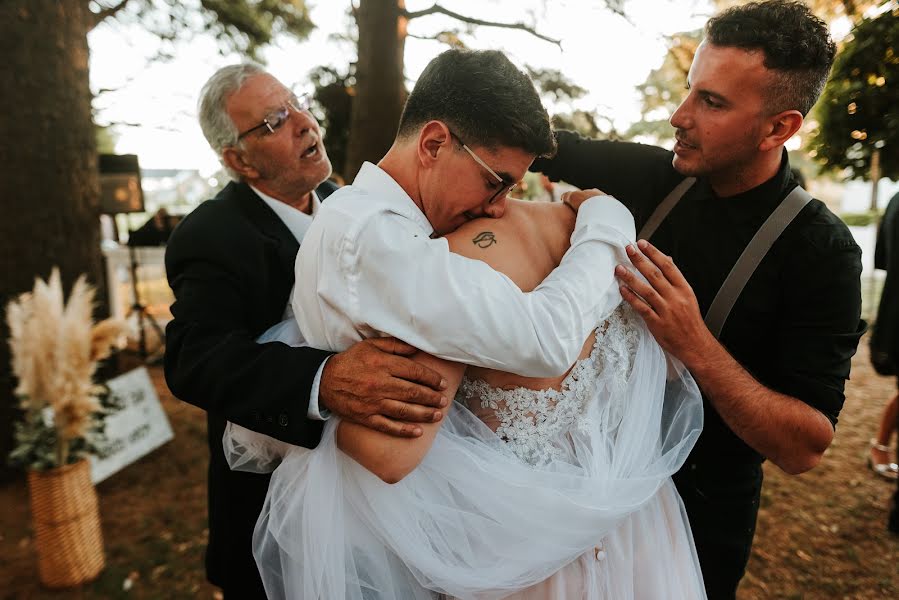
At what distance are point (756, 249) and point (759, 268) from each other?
6 centimetres

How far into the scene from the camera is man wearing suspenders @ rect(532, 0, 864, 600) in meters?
1.63

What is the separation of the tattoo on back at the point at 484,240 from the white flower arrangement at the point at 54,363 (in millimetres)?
2580

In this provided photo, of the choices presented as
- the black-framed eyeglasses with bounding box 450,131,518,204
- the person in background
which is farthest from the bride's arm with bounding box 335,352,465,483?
the person in background

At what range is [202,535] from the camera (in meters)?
3.98

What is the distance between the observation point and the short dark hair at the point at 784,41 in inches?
66.3

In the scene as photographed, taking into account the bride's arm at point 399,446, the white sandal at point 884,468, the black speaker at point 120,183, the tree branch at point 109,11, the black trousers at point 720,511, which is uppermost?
the tree branch at point 109,11

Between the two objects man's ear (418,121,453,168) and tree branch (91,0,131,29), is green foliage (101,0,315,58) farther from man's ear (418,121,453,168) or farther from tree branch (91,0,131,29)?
man's ear (418,121,453,168)

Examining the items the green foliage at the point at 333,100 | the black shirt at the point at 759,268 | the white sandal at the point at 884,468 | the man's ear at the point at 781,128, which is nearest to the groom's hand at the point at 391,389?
the black shirt at the point at 759,268

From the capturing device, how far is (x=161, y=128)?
727 cm

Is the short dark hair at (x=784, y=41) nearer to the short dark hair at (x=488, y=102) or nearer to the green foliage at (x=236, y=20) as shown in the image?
the short dark hair at (x=488, y=102)

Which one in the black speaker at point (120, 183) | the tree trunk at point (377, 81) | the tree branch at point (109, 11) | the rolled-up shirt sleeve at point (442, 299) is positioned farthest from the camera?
the tree branch at point (109, 11)

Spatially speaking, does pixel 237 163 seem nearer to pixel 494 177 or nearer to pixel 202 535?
pixel 494 177

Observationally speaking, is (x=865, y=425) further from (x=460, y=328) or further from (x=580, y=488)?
(x=460, y=328)

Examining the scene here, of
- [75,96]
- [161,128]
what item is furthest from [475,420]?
[161,128]
